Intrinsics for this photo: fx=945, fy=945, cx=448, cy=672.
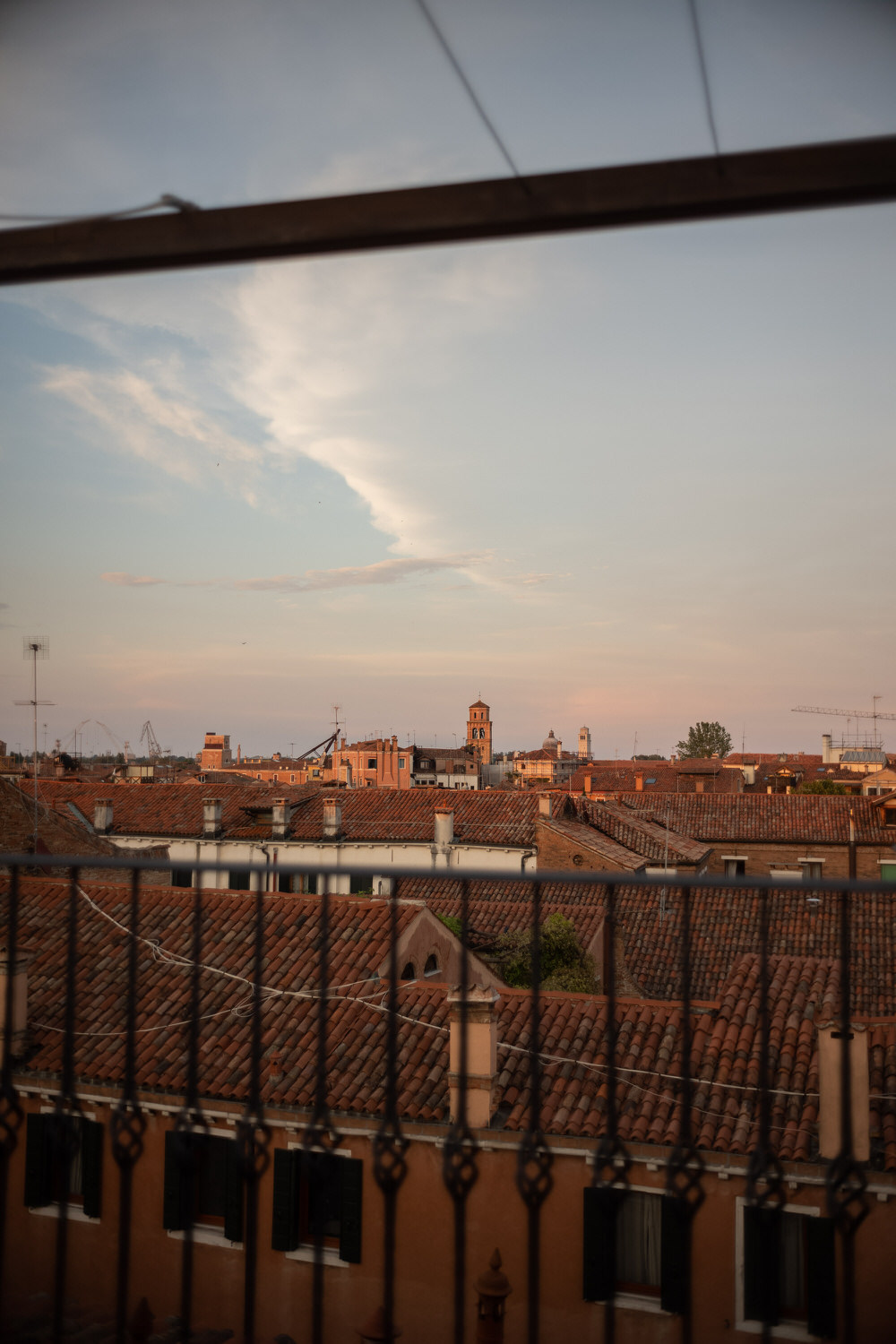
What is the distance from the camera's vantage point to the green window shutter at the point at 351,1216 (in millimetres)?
6703

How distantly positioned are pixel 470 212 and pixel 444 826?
2148 cm

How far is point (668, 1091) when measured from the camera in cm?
833

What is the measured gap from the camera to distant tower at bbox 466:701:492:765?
10375 cm

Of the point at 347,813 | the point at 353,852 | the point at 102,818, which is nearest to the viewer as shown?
the point at 353,852

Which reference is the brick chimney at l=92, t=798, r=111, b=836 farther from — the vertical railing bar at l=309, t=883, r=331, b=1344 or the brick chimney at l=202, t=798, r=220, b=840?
the vertical railing bar at l=309, t=883, r=331, b=1344

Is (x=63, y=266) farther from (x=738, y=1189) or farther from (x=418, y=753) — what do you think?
(x=418, y=753)

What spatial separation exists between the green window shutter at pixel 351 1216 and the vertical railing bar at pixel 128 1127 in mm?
4867

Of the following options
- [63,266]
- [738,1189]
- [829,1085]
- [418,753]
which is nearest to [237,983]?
[738,1189]

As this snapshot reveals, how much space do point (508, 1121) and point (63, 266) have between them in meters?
7.41

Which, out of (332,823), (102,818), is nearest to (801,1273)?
(332,823)

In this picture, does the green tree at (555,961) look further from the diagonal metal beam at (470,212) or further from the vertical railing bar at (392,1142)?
the diagonal metal beam at (470,212)

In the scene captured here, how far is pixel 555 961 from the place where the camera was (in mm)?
14422

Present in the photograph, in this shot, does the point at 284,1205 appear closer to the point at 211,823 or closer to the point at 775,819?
the point at 211,823

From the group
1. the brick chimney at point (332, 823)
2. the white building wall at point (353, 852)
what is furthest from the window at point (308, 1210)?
the brick chimney at point (332, 823)
